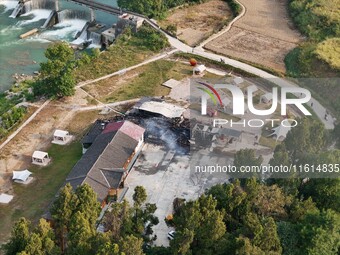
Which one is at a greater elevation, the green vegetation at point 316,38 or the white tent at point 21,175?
the green vegetation at point 316,38

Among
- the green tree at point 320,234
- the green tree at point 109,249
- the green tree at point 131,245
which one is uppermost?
the green tree at point 109,249

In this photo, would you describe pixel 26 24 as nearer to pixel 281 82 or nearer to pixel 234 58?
pixel 234 58

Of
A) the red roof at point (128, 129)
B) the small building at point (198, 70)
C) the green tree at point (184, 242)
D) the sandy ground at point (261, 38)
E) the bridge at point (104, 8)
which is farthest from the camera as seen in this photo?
the bridge at point (104, 8)

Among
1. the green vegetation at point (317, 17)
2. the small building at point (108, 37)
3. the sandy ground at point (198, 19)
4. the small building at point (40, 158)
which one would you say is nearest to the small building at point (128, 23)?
the small building at point (108, 37)

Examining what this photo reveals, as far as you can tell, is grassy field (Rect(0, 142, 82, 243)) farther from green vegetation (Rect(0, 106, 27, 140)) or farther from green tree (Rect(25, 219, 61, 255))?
green tree (Rect(25, 219, 61, 255))

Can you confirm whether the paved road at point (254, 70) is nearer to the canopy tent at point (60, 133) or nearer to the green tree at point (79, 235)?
the canopy tent at point (60, 133)

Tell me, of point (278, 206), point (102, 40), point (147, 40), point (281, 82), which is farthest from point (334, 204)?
point (102, 40)
